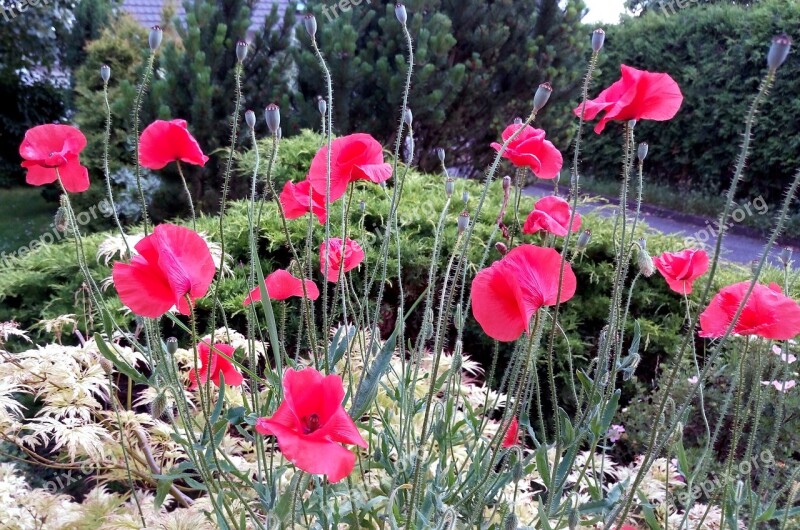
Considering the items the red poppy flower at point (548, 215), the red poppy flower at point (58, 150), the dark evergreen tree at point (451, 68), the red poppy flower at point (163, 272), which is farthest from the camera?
the dark evergreen tree at point (451, 68)

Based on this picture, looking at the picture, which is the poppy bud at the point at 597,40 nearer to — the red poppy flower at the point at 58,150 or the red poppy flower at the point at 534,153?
the red poppy flower at the point at 534,153

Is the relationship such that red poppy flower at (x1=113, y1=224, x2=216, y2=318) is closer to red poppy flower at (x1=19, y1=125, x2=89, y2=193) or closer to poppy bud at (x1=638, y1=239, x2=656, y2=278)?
red poppy flower at (x1=19, y1=125, x2=89, y2=193)

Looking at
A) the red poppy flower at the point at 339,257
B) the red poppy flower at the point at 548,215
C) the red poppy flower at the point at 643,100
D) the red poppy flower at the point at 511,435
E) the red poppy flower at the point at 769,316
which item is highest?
the red poppy flower at the point at 643,100

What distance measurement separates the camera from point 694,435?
8.57 ft

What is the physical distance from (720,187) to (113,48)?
844 centimetres

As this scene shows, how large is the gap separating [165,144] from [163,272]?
41 centimetres

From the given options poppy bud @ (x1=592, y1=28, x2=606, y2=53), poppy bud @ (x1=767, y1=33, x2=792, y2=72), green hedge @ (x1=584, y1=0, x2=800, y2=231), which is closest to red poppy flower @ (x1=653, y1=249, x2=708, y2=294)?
A: poppy bud @ (x1=592, y1=28, x2=606, y2=53)

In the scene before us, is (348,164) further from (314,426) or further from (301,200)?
(314,426)

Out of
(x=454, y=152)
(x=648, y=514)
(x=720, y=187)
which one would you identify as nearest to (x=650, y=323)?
(x=648, y=514)

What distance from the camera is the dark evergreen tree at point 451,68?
4848 millimetres

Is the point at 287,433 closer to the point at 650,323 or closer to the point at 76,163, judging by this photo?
the point at 76,163

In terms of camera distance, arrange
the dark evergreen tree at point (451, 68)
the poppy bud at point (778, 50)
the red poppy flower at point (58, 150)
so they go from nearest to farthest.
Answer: the poppy bud at point (778, 50) → the red poppy flower at point (58, 150) → the dark evergreen tree at point (451, 68)

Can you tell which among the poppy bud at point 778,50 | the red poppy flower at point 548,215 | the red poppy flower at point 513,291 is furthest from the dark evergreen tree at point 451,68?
the poppy bud at point 778,50

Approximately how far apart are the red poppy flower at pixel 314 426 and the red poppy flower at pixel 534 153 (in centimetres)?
59
